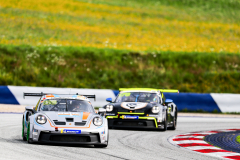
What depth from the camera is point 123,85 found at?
1112 inches

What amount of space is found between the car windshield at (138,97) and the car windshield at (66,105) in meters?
3.98

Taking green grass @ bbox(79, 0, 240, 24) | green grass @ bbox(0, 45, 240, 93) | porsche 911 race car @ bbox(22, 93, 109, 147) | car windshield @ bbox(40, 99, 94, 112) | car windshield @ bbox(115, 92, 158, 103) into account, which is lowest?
porsche 911 race car @ bbox(22, 93, 109, 147)

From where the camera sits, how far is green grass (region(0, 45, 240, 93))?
91.3 ft

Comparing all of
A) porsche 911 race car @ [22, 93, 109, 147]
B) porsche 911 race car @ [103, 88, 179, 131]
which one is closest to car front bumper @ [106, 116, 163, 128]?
porsche 911 race car @ [103, 88, 179, 131]

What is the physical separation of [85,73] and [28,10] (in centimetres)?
1999

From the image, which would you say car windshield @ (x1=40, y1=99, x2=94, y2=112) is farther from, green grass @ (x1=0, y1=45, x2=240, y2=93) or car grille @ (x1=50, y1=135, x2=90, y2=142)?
green grass @ (x1=0, y1=45, x2=240, y2=93)

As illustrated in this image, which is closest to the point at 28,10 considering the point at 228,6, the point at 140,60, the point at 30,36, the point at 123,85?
the point at 30,36

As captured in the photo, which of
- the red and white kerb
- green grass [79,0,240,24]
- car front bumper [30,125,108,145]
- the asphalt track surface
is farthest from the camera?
green grass [79,0,240,24]

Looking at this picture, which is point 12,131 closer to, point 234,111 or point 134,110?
point 134,110

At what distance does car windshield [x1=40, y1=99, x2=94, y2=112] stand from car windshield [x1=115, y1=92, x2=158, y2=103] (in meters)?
3.98

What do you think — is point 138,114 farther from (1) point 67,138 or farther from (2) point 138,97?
(1) point 67,138

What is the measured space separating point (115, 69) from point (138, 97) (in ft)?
50.9

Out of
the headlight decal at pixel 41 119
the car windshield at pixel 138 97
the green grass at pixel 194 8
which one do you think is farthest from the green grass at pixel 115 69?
the green grass at pixel 194 8

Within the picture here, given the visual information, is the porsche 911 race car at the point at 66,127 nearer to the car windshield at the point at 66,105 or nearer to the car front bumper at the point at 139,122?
the car windshield at the point at 66,105
